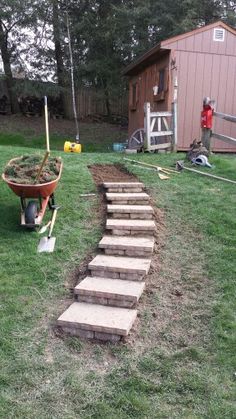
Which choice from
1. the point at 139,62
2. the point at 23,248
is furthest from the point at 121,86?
the point at 23,248

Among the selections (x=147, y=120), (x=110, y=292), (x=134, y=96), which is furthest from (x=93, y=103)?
(x=110, y=292)

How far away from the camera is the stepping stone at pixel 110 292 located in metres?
3.40

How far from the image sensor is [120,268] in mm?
3783

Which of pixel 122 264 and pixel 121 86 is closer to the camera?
pixel 122 264

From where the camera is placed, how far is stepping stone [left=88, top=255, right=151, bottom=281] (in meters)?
3.76

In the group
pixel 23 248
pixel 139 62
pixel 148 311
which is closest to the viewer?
pixel 148 311

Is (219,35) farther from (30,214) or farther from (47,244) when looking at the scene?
(47,244)

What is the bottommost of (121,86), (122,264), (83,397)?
(83,397)

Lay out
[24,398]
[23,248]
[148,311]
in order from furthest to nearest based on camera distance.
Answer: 1. [23,248]
2. [148,311]
3. [24,398]

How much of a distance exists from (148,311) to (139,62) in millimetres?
9818

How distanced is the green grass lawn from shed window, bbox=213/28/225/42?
6.23m

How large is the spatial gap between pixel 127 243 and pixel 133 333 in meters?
1.26

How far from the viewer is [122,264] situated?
3887 mm

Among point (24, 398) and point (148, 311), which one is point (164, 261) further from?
point (24, 398)
